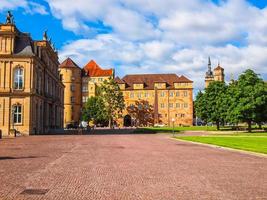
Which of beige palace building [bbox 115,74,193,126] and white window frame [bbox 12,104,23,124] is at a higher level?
beige palace building [bbox 115,74,193,126]

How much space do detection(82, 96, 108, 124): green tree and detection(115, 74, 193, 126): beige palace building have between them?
54.0ft

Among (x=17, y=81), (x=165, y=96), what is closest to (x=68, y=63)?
(x=165, y=96)

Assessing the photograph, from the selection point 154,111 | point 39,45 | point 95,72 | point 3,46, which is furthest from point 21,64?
point 95,72

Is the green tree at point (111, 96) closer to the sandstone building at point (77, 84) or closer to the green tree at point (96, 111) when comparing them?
the green tree at point (96, 111)

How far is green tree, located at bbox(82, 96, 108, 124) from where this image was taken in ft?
371

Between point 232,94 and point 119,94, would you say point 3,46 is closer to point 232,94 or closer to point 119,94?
point 232,94

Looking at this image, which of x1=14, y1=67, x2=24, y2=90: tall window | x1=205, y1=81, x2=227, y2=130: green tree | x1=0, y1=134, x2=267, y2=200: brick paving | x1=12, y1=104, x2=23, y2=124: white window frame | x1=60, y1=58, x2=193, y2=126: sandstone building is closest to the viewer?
x1=0, y1=134, x2=267, y2=200: brick paving

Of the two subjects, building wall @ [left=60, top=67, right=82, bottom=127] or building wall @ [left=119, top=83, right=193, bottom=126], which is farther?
building wall @ [left=60, top=67, right=82, bottom=127]

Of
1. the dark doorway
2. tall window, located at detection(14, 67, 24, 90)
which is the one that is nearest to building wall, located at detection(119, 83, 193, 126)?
the dark doorway

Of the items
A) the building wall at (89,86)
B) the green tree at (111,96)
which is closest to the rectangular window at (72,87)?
the building wall at (89,86)

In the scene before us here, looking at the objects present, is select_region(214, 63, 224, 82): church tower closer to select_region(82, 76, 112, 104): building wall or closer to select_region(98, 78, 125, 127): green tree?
select_region(82, 76, 112, 104): building wall

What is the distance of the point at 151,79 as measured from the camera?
456ft

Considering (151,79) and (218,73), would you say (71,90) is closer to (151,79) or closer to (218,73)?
(151,79)

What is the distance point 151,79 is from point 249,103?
7754 cm
